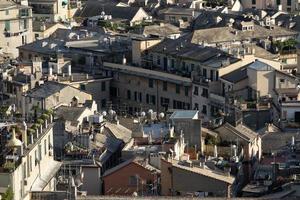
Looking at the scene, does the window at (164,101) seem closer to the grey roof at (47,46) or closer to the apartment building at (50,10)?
the grey roof at (47,46)

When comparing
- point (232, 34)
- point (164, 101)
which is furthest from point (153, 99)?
point (232, 34)

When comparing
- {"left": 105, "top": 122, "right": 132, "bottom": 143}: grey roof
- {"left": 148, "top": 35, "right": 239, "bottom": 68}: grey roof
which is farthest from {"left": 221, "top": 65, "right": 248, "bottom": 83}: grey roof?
{"left": 105, "top": 122, "right": 132, "bottom": 143}: grey roof

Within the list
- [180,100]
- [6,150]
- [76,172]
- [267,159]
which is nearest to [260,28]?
[180,100]

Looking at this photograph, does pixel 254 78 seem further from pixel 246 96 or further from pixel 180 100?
pixel 180 100

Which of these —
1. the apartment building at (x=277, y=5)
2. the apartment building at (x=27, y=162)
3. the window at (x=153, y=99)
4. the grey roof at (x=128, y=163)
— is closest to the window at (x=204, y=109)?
the window at (x=153, y=99)

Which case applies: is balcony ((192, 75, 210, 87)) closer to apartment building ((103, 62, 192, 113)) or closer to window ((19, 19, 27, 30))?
apartment building ((103, 62, 192, 113))

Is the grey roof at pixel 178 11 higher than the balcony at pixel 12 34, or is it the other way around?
the balcony at pixel 12 34
